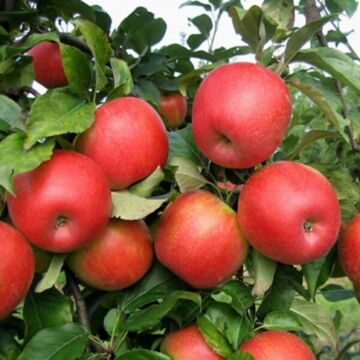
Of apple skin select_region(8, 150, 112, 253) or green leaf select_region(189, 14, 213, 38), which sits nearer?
apple skin select_region(8, 150, 112, 253)

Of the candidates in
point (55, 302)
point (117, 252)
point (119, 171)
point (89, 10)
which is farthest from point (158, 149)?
point (89, 10)

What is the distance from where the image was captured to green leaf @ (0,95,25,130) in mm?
938

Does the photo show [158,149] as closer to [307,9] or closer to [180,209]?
[180,209]

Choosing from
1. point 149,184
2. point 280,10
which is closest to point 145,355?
point 149,184

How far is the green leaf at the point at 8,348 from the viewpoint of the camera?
98cm

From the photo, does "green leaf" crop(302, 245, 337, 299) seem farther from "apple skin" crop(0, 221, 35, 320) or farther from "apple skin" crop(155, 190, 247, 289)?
"apple skin" crop(0, 221, 35, 320)

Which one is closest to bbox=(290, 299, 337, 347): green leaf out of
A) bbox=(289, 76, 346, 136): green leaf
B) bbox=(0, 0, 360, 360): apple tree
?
bbox=(0, 0, 360, 360): apple tree

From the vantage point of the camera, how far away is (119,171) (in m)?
0.95

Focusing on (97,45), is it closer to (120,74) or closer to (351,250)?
(120,74)

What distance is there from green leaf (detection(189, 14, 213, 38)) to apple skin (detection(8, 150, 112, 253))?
3.59 ft

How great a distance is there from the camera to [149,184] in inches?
38.6

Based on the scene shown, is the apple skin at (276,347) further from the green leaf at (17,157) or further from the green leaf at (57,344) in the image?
the green leaf at (17,157)

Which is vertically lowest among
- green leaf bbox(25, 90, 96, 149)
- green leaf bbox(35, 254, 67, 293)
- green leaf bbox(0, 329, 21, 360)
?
green leaf bbox(0, 329, 21, 360)

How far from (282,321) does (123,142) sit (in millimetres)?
421
